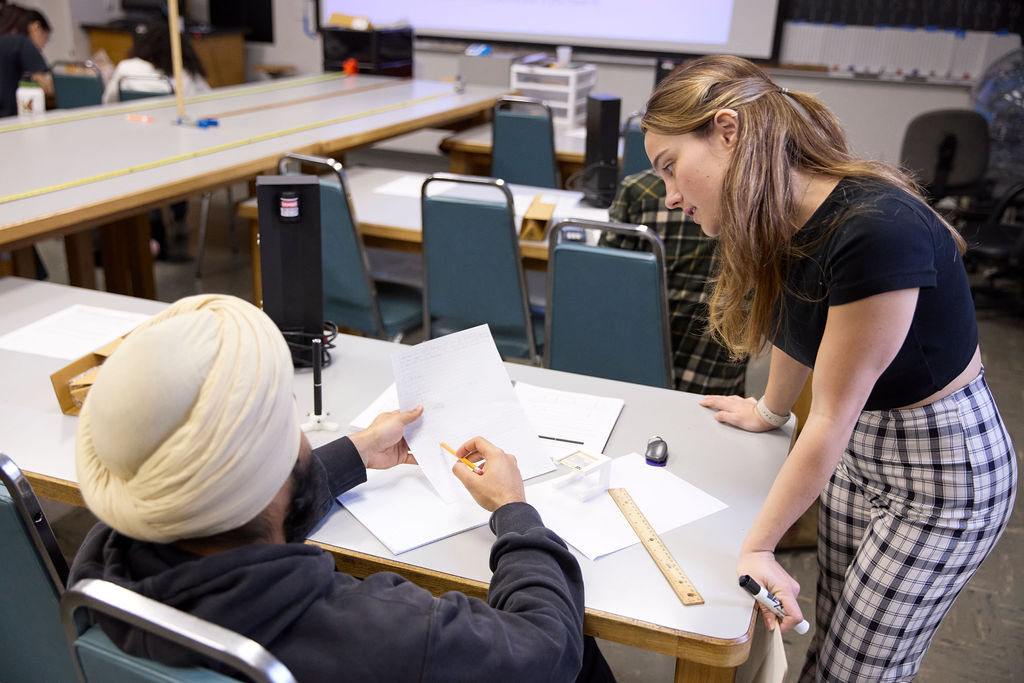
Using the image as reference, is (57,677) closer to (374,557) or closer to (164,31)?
(374,557)

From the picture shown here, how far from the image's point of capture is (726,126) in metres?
1.16

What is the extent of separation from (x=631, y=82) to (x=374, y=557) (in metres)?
5.84

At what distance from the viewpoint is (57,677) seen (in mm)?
1122

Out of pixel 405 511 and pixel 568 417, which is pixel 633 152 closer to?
pixel 568 417

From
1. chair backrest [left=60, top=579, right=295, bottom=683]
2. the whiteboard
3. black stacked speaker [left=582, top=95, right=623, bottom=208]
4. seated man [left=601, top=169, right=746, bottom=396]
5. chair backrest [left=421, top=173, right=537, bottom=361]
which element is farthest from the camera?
the whiteboard

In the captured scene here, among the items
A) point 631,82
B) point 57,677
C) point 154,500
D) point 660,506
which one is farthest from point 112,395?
point 631,82

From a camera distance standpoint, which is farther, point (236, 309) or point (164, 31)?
point (164, 31)

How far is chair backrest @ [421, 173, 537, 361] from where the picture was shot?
7.82 feet

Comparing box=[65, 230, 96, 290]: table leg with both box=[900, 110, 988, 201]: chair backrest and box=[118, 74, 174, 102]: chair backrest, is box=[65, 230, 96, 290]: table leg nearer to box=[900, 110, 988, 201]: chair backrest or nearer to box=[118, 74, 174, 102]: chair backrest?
box=[118, 74, 174, 102]: chair backrest

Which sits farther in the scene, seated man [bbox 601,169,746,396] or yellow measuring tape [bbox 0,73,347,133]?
yellow measuring tape [bbox 0,73,347,133]

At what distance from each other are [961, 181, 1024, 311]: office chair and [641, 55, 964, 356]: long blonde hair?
2.71 m

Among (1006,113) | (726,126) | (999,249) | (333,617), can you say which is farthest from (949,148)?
(333,617)

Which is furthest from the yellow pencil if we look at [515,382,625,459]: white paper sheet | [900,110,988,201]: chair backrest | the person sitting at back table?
[900,110,988,201]: chair backrest

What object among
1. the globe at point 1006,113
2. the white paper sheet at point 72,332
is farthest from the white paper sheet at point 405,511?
the globe at point 1006,113
